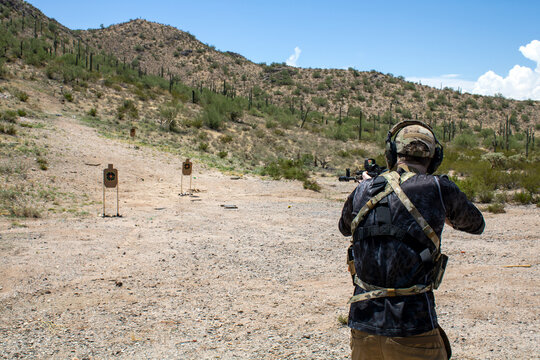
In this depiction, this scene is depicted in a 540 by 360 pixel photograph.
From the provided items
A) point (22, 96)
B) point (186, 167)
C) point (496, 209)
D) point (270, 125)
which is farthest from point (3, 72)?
point (496, 209)

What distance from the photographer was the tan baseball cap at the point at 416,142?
8.84 ft

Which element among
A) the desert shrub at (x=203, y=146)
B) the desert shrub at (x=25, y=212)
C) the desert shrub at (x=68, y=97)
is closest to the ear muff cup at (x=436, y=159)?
the desert shrub at (x=25, y=212)

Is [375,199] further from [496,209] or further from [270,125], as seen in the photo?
[270,125]

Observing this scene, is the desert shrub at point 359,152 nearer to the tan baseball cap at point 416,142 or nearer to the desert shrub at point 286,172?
the desert shrub at point 286,172

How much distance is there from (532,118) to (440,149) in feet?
217

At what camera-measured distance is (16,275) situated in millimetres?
6965

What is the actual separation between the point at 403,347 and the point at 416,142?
114cm

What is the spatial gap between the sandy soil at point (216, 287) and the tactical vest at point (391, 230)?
8.44 feet

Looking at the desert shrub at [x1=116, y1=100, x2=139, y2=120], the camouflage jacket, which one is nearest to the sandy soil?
the camouflage jacket

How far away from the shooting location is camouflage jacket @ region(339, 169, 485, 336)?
8.05 feet

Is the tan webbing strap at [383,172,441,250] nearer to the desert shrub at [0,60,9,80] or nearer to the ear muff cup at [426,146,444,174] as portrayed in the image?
the ear muff cup at [426,146,444,174]

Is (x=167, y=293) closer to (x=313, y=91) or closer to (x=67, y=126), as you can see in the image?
(x=67, y=126)

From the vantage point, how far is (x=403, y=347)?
8.00 feet

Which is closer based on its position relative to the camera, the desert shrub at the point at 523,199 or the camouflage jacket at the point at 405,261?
the camouflage jacket at the point at 405,261
